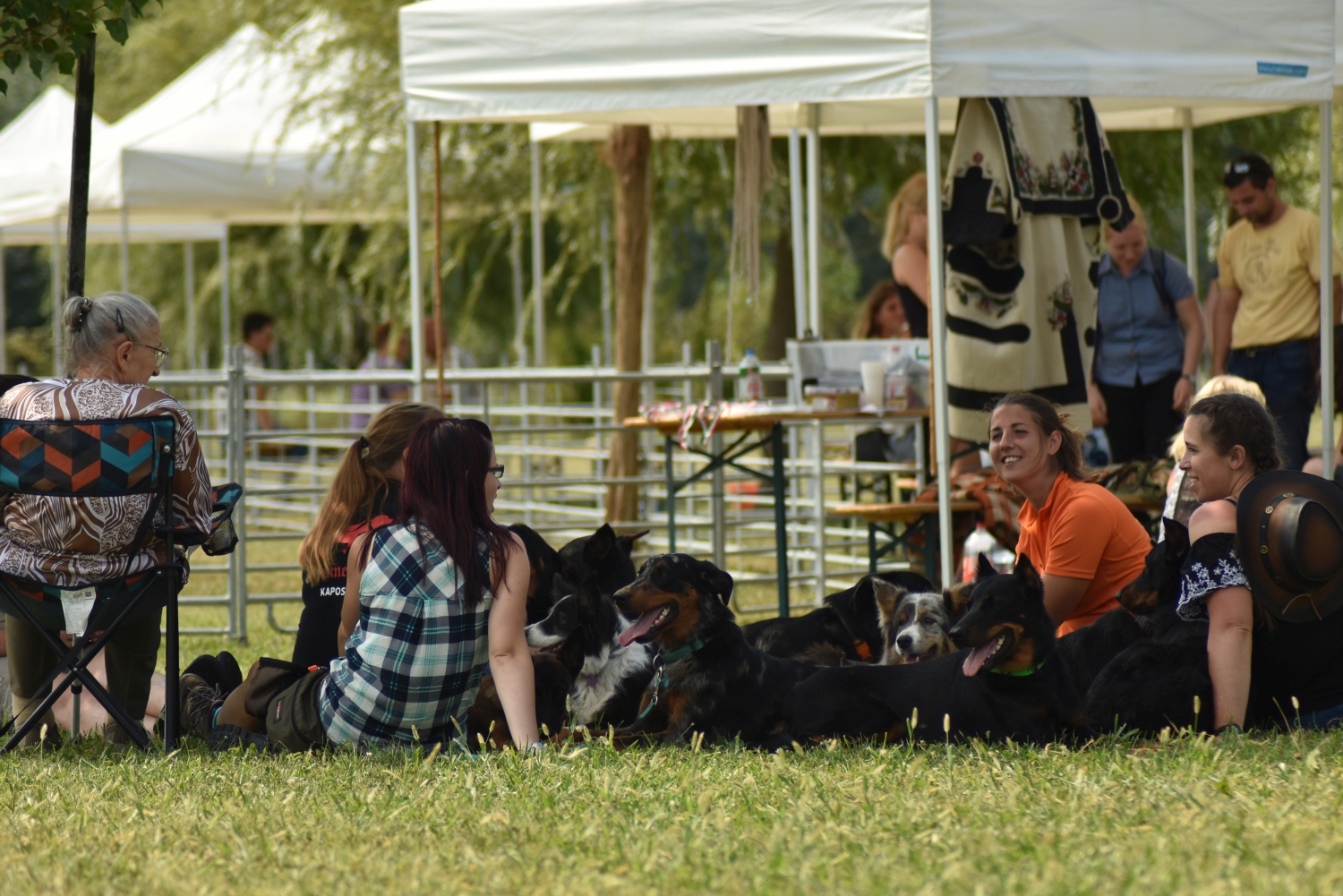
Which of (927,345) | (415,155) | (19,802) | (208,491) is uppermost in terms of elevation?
(415,155)

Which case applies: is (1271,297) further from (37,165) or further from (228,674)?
(37,165)

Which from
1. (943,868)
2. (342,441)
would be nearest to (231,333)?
(342,441)

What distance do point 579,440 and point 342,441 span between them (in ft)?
23.3

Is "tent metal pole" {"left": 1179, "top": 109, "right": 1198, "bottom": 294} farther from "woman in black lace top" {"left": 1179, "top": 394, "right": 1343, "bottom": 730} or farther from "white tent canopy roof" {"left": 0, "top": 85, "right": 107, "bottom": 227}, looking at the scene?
"white tent canopy roof" {"left": 0, "top": 85, "right": 107, "bottom": 227}

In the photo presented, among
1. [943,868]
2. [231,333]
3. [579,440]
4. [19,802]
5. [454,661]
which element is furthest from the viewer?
[231,333]

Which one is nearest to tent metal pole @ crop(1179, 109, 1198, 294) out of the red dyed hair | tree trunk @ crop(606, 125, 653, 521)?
tree trunk @ crop(606, 125, 653, 521)

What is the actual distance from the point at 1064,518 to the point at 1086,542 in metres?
0.11

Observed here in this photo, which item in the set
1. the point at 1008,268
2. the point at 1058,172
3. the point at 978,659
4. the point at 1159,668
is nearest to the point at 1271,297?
the point at 1058,172

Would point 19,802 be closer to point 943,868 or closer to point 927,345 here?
point 943,868

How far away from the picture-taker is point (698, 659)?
4.68 meters

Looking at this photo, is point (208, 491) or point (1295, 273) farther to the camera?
point (1295, 273)

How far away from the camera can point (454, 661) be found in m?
4.45

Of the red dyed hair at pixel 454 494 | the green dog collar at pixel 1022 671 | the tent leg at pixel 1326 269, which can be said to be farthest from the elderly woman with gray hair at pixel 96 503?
the tent leg at pixel 1326 269

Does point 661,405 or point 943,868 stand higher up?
point 661,405
